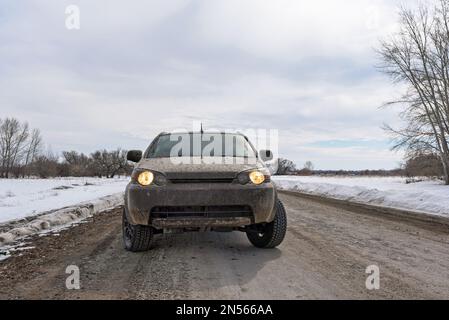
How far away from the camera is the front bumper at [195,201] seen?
13.3 ft

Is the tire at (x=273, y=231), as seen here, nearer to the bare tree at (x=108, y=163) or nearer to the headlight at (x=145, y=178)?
the headlight at (x=145, y=178)

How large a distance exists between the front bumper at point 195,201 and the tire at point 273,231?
52 centimetres

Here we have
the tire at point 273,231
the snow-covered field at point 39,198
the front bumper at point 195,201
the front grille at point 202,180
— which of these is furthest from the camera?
the snow-covered field at point 39,198

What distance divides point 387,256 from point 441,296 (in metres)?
1.50

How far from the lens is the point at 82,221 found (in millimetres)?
7984

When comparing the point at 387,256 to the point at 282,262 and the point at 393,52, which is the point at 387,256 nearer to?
the point at 282,262

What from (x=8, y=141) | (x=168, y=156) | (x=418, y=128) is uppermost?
(x=8, y=141)

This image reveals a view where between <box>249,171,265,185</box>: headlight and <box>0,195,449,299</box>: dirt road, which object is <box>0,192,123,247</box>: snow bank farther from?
<box>249,171,265,185</box>: headlight

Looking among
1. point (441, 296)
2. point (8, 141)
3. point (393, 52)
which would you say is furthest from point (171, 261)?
point (8, 141)

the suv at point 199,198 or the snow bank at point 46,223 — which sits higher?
the suv at point 199,198

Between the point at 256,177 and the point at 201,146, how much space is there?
1.31 m

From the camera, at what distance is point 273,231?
15.3 ft

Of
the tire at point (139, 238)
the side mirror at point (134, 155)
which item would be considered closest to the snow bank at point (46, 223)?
the tire at point (139, 238)
